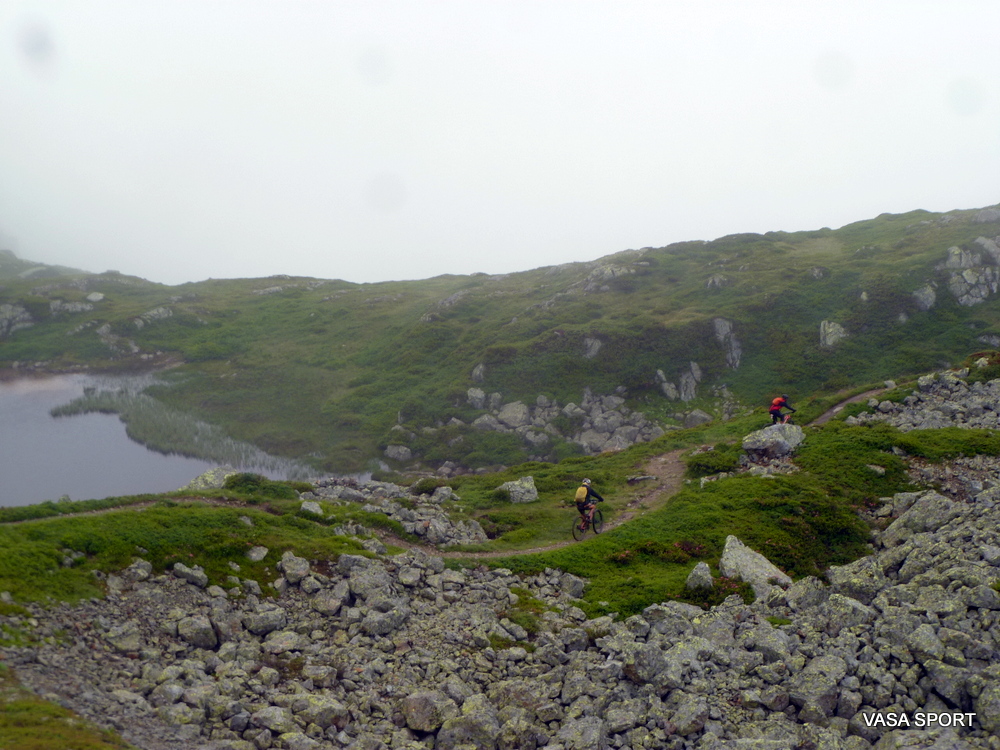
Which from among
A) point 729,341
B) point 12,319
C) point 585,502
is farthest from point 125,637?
point 12,319

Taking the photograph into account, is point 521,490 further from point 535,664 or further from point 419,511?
point 535,664

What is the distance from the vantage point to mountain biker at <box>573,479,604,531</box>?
30.0m

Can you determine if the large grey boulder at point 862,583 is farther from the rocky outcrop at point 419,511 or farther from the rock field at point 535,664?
the rocky outcrop at point 419,511

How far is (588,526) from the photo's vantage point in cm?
3178

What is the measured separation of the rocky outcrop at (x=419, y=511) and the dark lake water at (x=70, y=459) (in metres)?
28.2

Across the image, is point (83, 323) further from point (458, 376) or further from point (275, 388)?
point (458, 376)

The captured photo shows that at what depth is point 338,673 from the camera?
1638 centimetres

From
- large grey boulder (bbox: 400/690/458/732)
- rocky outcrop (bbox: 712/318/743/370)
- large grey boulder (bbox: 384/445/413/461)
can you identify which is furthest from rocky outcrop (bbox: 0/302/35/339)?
large grey boulder (bbox: 400/690/458/732)

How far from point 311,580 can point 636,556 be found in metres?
15.2

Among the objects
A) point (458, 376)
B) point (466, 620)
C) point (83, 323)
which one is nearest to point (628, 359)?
point (458, 376)

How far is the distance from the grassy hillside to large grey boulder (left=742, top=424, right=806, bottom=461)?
87.5ft

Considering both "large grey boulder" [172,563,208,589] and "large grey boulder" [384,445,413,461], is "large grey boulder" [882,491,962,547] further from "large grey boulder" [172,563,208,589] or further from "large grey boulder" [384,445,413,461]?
"large grey boulder" [384,445,413,461]

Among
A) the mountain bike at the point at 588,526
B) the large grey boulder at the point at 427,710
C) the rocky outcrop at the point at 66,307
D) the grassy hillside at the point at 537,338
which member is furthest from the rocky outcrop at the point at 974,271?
the rocky outcrop at the point at 66,307

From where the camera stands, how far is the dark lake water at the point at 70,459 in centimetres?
5894
